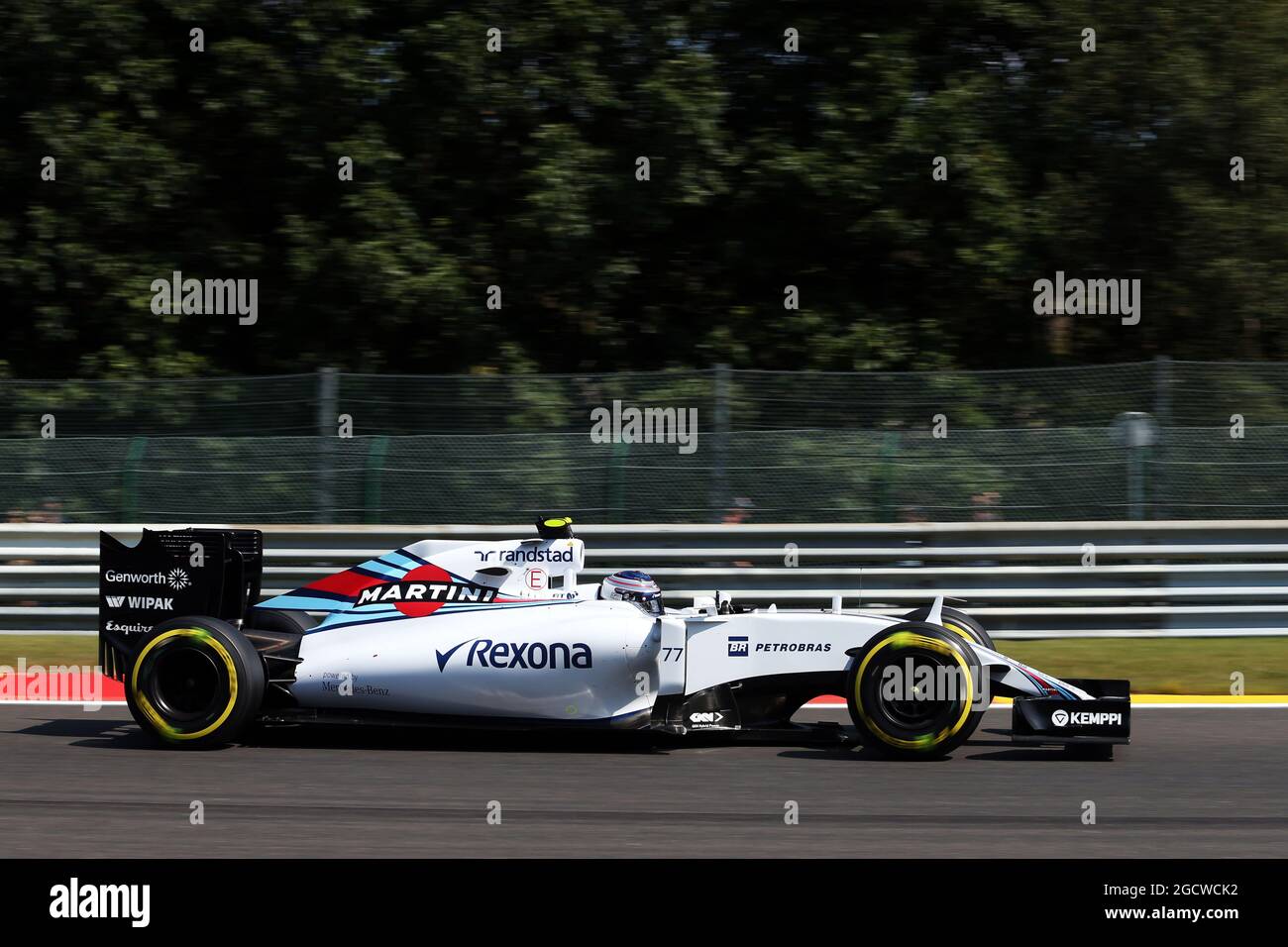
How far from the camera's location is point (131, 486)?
11.6m

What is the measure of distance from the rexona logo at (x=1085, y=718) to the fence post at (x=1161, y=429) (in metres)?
4.32

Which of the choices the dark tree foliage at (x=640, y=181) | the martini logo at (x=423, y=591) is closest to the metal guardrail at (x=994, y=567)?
the martini logo at (x=423, y=591)

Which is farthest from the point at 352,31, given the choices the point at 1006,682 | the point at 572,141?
the point at 1006,682

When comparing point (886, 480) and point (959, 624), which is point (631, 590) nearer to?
point (959, 624)

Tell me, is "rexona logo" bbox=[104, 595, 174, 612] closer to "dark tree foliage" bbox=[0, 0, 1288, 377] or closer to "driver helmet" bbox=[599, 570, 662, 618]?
"driver helmet" bbox=[599, 570, 662, 618]

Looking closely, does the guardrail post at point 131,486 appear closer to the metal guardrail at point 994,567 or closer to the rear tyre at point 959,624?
the metal guardrail at point 994,567

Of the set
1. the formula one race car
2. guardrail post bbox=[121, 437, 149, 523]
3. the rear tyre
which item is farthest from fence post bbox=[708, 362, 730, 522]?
guardrail post bbox=[121, 437, 149, 523]

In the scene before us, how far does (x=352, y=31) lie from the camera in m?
14.5

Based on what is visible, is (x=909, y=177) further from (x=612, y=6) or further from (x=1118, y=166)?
(x=612, y=6)

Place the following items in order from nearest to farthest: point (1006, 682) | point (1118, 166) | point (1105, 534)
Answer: point (1006, 682) → point (1105, 534) → point (1118, 166)

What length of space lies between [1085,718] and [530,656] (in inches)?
101

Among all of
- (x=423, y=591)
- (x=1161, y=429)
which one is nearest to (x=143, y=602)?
(x=423, y=591)

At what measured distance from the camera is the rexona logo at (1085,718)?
7012 millimetres

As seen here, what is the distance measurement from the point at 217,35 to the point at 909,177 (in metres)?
6.73
